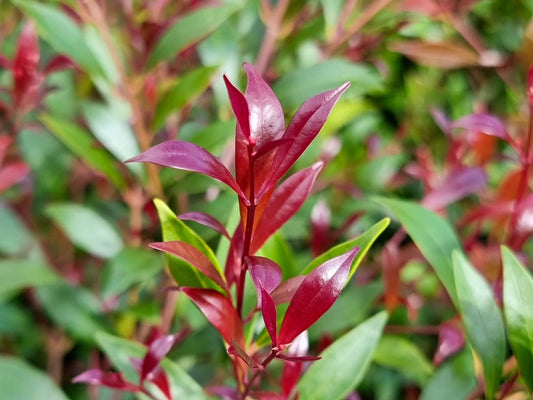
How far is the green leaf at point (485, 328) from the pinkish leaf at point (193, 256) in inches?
8.9

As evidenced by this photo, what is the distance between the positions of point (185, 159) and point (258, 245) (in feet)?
0.34

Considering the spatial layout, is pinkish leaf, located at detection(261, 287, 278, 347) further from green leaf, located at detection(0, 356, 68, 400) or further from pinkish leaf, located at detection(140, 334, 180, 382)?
green leaf, located at detection(0, 356, 68, 400)

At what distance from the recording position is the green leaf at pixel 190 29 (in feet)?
2.37

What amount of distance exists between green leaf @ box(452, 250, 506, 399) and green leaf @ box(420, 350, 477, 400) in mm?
169

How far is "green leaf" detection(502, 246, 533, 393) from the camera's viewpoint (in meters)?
0.45

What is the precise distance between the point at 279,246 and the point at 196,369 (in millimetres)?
405

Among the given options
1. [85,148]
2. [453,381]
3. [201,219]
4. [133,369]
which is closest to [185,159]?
[201,219]

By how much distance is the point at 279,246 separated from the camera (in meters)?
0.54

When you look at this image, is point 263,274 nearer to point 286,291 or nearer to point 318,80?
point 286,291

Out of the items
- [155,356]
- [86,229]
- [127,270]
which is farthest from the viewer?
[86,229]

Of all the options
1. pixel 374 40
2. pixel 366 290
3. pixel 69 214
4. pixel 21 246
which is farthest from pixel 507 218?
pixel 21 246

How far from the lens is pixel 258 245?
17.0 inches

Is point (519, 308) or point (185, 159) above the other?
point (185, 159)

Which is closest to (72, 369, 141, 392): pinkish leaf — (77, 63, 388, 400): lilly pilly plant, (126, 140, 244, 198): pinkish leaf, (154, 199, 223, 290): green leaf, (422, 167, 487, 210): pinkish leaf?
(77, 63, 388, 400): lilly pilly plant
